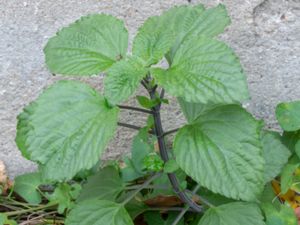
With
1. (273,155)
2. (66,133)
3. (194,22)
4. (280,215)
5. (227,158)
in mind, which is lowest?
(280,215)

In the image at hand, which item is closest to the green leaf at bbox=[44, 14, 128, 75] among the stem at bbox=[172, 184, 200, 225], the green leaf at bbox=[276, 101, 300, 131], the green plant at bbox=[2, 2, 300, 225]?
the green plant at bbox=[2, 2, 300, 225]

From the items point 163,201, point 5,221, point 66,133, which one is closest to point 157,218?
point 163,201

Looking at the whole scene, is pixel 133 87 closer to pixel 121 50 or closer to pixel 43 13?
pixel 121 50

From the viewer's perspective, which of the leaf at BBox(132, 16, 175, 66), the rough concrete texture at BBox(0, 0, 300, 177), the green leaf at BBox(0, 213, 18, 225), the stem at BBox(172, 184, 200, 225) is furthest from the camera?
the rough concrete texture at BBox(0, 0, 300, 177)

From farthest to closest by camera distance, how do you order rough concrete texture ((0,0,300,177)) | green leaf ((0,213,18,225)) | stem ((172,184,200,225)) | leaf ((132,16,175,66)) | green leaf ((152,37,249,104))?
rough concrete texture ((0,0,300,177))
green leaf ((0,213,18,225))
stem ((172,184,200,225))
leaf ((132,16,175,66))
green leaf ((152,37,249,104))

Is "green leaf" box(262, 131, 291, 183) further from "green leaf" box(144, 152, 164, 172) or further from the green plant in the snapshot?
"green leaf" box(144, 152, 164, 172)

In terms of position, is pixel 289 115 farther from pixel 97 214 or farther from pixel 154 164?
pixel 97 214

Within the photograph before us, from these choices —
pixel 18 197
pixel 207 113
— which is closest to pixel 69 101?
pixel 207 113

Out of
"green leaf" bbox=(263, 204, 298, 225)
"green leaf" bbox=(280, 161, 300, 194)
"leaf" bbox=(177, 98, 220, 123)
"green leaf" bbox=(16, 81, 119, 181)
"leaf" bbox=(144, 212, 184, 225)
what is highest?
"green leaf" bbox=(16, 81, 119, 181)
